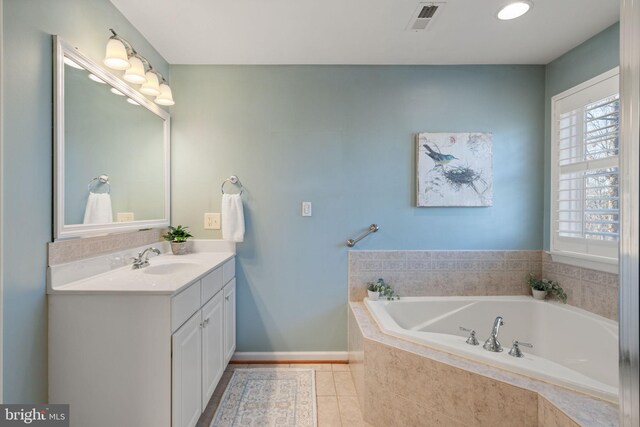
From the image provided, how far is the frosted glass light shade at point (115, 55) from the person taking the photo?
1.48m

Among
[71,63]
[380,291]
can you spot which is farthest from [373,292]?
[71,63]

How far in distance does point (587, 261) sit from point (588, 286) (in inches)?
6.6

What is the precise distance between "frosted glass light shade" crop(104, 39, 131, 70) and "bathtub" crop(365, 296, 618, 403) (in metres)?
2.03

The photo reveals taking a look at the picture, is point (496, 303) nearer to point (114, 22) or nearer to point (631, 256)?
point (631, 256)

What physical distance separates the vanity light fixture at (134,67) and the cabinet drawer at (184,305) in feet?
3.93

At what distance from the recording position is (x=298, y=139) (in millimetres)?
2266

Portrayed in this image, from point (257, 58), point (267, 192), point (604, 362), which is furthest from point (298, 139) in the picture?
point (604, 362)

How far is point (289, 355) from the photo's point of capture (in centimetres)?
228

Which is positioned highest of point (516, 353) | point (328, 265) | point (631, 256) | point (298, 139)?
point (298, 139)

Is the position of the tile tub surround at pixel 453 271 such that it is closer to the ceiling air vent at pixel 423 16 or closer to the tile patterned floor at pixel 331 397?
the tile patterned floor at pixel 331 397

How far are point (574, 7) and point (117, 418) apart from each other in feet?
10.1

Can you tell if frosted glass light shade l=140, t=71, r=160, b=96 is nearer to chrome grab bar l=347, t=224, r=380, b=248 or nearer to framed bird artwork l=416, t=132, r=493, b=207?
chrome grab bar l=347, t=224, r=380, b=248

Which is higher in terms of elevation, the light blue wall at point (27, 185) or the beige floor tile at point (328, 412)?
the light blue wall at point (27, 185)

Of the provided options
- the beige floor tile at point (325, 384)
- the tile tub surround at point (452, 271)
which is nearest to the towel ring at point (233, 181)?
the tile tub surround at point (452, 271)
